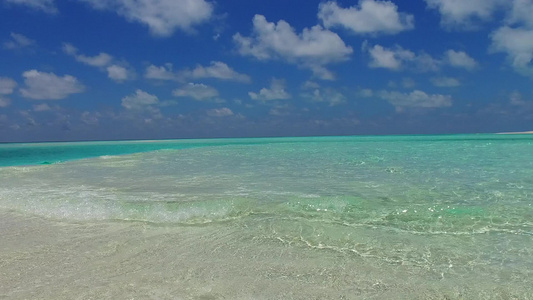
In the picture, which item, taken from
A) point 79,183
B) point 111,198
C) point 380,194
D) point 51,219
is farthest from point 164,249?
point 79,183

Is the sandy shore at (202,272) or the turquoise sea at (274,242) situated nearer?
the sandy shore at (202,272)

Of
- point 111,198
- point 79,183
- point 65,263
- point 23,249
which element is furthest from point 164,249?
point 79,183

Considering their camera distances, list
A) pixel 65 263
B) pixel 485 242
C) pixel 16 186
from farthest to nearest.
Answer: pixel 16 186, pixel 485 242, pixel 65 263

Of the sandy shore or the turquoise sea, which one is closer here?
the sandy shore

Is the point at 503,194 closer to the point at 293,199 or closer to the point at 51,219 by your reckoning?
the point at 293,199

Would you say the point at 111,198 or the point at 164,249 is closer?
the point at 164,249

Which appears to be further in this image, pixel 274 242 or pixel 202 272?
pixel 274 242

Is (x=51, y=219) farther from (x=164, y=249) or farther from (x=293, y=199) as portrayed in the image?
(x=293, y=199)

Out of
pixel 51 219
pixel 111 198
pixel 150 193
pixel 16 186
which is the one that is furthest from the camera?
pixel 16 186

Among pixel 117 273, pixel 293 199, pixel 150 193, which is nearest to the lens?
pixel 117 273
